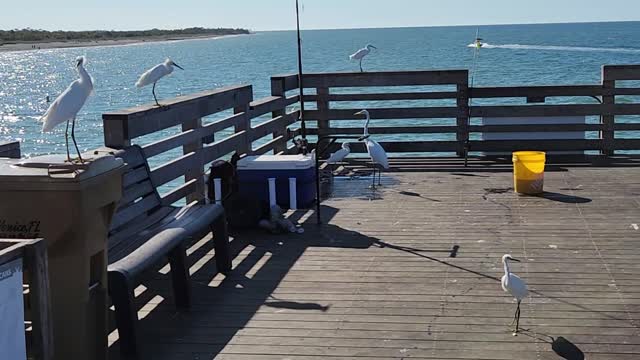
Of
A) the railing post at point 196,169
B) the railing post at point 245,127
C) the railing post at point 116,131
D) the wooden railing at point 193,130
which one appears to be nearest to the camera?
the railing post at point 116,131

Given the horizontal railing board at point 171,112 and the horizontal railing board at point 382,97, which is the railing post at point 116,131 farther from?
the horizontal railing board at point 382,97

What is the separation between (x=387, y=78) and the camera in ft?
33.0

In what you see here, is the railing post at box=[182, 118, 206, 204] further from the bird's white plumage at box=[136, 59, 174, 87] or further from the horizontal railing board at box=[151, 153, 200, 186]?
the bird's white plumage at box=[136, 59, 174, 87]

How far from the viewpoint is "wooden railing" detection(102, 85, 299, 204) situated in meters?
5.59

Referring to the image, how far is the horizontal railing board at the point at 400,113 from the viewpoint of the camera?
32.7ft

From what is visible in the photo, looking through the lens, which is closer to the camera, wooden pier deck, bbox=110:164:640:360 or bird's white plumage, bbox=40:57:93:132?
bird's white plumage, bbox=40:57:93:132

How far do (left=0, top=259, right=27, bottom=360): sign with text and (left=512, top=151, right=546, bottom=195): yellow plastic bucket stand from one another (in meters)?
5.60

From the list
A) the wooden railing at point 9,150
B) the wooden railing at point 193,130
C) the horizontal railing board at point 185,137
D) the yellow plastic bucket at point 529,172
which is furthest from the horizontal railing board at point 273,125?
the wooden railing at point 9,150

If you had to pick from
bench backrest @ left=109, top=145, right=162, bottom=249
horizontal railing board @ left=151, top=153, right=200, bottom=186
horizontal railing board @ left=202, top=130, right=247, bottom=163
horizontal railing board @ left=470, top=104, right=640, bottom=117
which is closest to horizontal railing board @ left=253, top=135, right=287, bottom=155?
horizontal railing board @ left=202, top=130, right=247, bottom=163

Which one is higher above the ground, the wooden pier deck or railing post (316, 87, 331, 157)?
railing post (316, 87, 331, 157)

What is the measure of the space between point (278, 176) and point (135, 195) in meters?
2.16

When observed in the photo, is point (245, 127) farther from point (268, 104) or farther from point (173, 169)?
point (173, 169)

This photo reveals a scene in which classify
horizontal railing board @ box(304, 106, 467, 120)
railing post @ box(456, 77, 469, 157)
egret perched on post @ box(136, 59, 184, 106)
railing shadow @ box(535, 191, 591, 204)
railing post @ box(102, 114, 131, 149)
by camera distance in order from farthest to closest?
horizontal railing board @ box(304, 106, 467, 120) → railing post @ box(456, 77, 469, 157) → railing shadow @ box(535, 191, 591, 204) → egret perched on post @ box(136, 59, 184, 106) → railing post @ box(102, 114, 131, 149)

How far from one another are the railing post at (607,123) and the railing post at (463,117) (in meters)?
1.46
